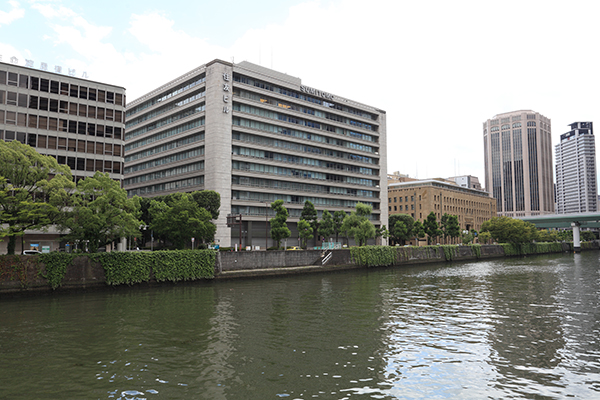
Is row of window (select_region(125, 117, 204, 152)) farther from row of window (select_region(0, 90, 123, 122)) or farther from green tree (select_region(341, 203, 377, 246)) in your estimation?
green tree (select_region(341, 203, 377, 246))

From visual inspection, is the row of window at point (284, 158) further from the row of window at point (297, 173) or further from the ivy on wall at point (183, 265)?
the ivy on wall at point (183, 265)

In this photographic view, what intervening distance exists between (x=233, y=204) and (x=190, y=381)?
286ft

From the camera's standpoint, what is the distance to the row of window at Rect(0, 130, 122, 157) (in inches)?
2691

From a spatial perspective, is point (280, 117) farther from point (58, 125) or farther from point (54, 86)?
point (58, 125)

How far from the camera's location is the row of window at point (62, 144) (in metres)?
68.3

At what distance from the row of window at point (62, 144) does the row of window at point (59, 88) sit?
793cm

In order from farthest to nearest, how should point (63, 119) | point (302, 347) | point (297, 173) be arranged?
point (297, 173)
point (63, 119)
point (302, 347)

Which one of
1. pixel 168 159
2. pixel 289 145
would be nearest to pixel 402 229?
pixel 289 145

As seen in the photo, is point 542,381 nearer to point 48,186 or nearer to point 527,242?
point 48,186

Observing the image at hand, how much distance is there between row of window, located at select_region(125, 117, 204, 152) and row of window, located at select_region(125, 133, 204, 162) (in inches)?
87.2

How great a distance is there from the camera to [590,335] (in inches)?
999

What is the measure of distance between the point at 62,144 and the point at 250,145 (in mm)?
45767

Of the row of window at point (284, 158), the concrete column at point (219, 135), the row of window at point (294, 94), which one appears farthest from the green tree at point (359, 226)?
the row of window at point (294, 94)

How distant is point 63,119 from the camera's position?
73250 millimetres
